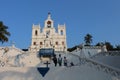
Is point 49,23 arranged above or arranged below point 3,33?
above

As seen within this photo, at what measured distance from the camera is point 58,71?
58.1ft

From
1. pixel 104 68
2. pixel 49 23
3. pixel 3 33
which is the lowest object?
pixel 104 68

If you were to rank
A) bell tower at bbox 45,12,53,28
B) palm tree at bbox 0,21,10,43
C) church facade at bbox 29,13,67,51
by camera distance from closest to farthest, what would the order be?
→ palm tree at bbox 0,21,10,43, church facade at bbox 29,13,67,51, bell tower at bbox 45,12,53,28

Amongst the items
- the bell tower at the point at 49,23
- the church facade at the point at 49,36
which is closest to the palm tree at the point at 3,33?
the church facade at the point at 49,36

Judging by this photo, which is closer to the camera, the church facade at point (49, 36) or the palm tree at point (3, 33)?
the palm tree at point (3, 33)

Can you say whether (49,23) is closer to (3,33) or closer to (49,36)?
(49,36)

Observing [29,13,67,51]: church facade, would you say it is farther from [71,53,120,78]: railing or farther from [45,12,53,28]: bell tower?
[71,53,120,78]: railing

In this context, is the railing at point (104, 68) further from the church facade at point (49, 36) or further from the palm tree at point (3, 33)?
the church facade at point (49, 36)

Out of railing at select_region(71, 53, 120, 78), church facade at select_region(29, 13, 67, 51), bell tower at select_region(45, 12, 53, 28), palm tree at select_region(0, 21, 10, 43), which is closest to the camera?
railing at select_region(71, 53, 120, 78)

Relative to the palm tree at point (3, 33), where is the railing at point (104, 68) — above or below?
below

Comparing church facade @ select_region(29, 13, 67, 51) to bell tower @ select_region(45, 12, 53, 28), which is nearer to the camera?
church facade @ select_region(29, 13, 67, 51)

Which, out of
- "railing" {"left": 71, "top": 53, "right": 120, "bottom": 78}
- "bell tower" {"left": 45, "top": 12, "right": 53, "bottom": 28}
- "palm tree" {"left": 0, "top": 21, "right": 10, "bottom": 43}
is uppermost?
"bell tower" {"left": 45, "top": 12, "right": 53, "bottom": 28}

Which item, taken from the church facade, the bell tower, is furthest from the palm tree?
the bell tower

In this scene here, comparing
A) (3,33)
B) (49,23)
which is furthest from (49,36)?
(3,33)
